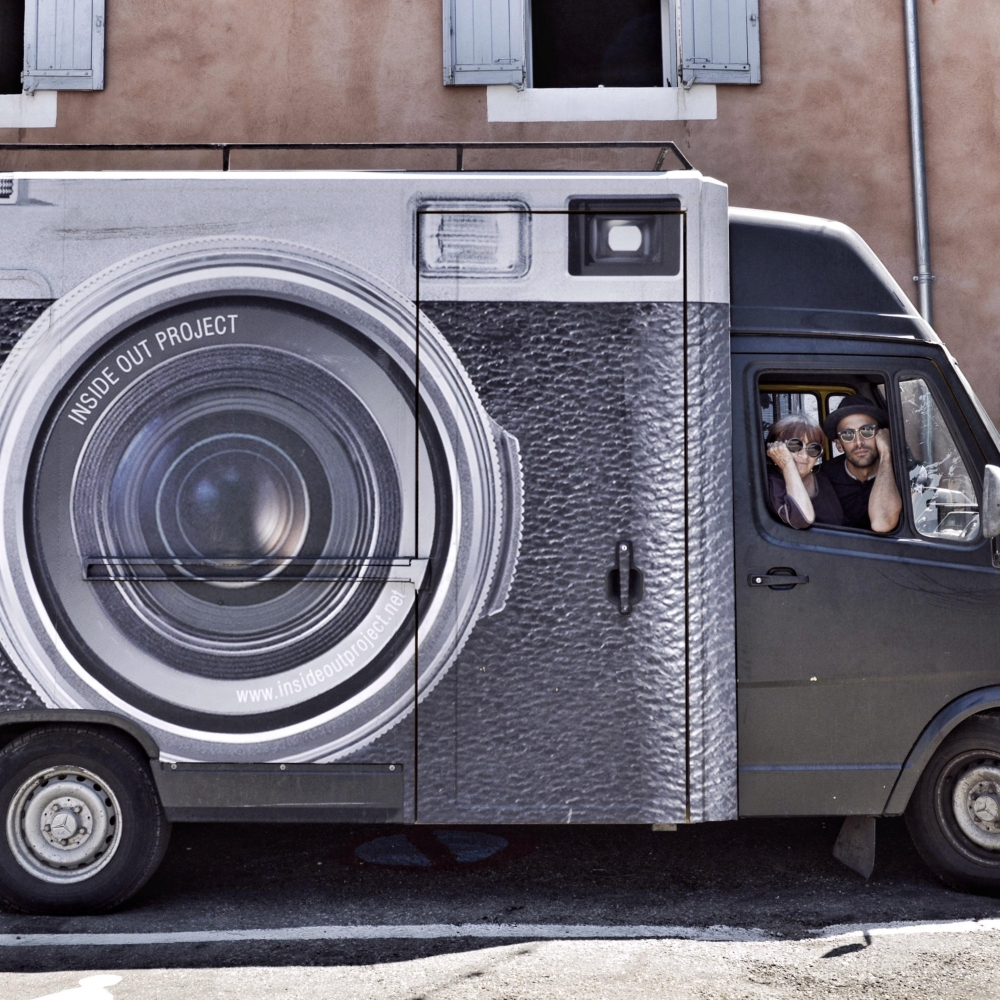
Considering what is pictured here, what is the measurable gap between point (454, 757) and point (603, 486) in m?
1.18

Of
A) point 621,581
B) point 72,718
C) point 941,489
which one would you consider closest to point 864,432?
point 941,489

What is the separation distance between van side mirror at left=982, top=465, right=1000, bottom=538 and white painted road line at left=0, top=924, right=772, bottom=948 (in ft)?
5.77

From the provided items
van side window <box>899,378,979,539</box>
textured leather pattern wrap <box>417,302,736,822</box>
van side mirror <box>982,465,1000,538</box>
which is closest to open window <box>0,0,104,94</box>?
textured leather pattern wrap <box>417,302,736,822</box>

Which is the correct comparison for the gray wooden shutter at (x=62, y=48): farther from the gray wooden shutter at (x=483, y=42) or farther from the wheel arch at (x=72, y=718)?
the wheel arch at (x=72, y=718)

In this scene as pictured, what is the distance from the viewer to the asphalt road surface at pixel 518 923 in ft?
12.9

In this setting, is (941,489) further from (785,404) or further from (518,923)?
(518,923)

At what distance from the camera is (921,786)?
4.70 meters

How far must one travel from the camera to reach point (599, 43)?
8.51 metres

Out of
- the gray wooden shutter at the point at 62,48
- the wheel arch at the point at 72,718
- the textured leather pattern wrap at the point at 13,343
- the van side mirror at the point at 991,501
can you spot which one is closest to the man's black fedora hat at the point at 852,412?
the van side mirror at the point at 991,501

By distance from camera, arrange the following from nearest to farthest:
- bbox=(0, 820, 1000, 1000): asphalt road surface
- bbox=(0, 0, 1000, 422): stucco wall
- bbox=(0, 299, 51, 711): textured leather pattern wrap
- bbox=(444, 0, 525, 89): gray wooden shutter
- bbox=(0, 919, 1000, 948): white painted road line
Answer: bbox=(0, 820, 1000, 1000): asphalt road surface < bbox=(0, 919, 1000, 948): white painted road line < bbox=(0, 299, 51, 711): textured leather pattern wrap < bbox=(444, 0, 525, 89): gray wooden shutter < bbox=(0, 0, 1000, 422): stucco wall

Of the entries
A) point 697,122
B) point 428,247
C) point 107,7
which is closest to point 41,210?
point 428,247

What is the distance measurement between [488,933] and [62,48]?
269 inches

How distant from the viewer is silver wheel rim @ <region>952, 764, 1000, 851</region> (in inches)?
184

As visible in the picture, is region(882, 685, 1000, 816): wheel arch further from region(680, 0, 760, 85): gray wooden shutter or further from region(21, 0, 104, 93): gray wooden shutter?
region(21, 0, 104, 93): gray wooden shutter
